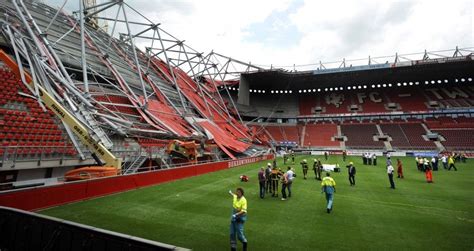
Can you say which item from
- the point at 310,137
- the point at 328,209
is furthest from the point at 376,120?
the point at 328,209

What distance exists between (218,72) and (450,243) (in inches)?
1659

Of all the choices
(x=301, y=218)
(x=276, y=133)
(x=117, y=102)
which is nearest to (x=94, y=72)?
(x=117, y=102)

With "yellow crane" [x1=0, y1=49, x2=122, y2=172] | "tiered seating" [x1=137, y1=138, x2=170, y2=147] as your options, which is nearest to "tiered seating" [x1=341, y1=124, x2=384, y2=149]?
"tiered seating" [x1=137, y1=138, x2=170, y2=147]

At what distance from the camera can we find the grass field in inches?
284

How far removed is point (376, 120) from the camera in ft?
182

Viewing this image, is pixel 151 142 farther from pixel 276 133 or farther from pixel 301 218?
pixel 276 133

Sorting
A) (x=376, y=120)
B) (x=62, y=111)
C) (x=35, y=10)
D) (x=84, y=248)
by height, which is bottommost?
(x=84, y=248)

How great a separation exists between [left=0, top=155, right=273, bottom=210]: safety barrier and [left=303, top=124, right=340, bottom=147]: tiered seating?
39.5 metres

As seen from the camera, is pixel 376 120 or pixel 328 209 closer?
pixel 328 209

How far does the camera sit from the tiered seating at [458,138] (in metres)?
42.4

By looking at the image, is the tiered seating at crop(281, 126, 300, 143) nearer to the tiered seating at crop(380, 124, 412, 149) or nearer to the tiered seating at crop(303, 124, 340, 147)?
the tiered seating at crop(303, 124, 340, 147)

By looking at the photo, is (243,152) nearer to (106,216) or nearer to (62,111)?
(62,111)

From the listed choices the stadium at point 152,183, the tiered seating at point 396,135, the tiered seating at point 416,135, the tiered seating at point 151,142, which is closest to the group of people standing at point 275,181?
the stadium at point 152,183

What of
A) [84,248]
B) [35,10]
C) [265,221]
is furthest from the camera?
[35,10]
